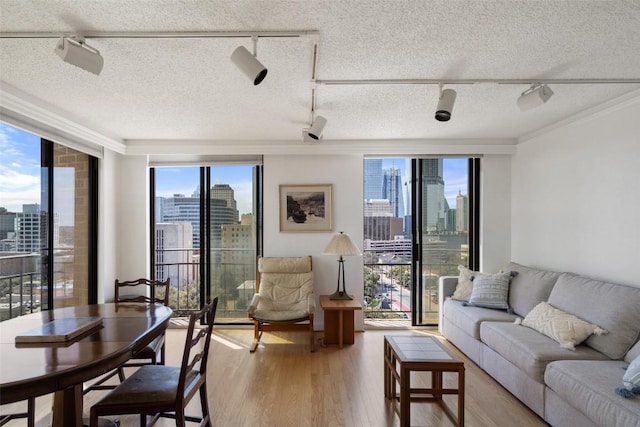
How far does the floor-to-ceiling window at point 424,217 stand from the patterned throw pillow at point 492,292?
831mm

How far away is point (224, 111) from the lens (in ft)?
10.2

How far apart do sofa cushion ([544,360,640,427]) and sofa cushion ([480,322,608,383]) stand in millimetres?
72

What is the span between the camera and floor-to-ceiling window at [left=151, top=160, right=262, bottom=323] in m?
4.47

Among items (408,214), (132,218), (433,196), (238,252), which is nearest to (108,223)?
(132,218)

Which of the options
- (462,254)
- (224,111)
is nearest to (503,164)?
(462,254)

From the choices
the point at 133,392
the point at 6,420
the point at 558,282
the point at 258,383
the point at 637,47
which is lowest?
the point at 258,383

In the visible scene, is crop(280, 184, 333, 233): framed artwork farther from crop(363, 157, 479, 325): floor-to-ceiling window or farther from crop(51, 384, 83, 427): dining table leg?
crop(51, 384, 83, 427): dining table leg

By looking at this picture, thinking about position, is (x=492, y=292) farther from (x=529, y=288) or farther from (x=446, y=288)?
(x=446, y=288)

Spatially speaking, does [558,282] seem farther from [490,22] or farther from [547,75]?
[490,22]

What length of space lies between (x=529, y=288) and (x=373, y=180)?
2.24 m

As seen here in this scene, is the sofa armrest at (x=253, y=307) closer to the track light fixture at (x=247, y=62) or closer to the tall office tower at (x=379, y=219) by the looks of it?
the tall office tower at (x=379, y=219)

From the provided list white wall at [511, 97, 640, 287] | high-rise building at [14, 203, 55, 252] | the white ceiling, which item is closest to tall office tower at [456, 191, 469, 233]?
white wall at [511, 97, 640, 287]

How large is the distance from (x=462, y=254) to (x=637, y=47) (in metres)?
2.97

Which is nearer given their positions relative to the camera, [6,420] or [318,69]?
[6,420]
